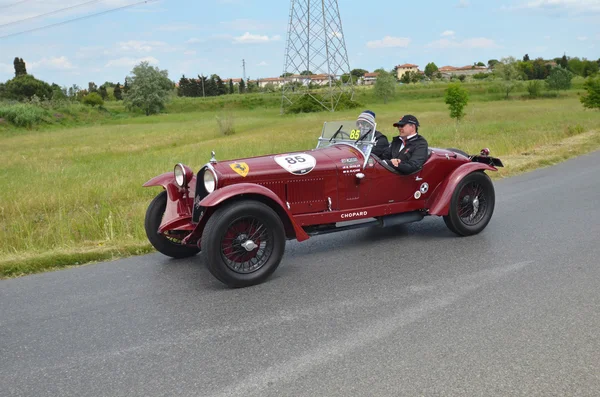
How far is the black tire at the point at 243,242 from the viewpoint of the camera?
511 centimetres

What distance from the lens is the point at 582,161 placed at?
13.6 meters

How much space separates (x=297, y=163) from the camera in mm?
5961

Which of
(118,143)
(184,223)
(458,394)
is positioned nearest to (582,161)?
(184,223)

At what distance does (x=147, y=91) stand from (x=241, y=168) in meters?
81.3

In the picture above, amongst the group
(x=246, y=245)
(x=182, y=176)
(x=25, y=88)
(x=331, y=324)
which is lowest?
(x=331, y=324)

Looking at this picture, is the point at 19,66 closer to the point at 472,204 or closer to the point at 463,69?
A: the point at 472,204

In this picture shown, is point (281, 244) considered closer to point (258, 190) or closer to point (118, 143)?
point (258, 190)

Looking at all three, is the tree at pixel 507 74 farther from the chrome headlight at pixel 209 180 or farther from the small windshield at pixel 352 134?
the chrome headlight at pixel 209 180

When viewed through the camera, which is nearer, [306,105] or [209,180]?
[209,180]

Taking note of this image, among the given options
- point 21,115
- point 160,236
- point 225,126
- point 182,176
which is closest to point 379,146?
point 182,176

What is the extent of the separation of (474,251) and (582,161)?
9.03 metres

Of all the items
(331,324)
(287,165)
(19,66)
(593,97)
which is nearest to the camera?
(331,324)

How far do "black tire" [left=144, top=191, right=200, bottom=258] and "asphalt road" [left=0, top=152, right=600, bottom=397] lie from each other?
0.51 feet

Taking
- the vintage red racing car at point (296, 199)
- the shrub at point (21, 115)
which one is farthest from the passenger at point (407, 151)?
the shrub at point (21, 115)
